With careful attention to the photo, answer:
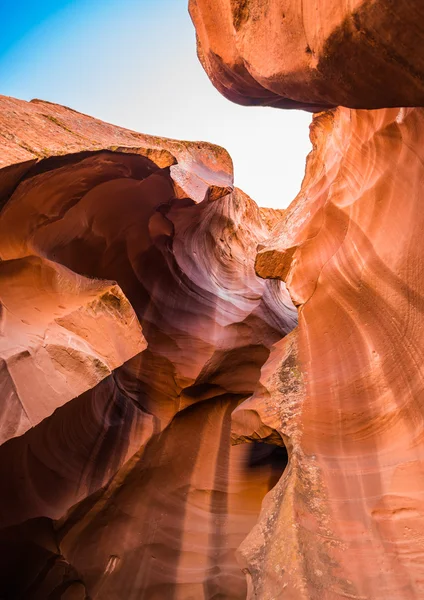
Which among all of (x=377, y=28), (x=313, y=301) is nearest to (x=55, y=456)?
(x=313, y=301)

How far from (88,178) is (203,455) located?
16.0 feet

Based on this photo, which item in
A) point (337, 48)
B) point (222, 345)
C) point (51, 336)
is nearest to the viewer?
point (337, 48)

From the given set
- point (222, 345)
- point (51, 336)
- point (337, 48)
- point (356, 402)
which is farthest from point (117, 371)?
point (337, 48)

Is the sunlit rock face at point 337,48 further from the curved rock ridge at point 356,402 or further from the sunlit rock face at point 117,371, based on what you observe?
the sunlit rock face at point 117,371

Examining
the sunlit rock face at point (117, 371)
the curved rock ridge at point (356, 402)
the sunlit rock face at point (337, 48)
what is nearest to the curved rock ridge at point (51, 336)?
the sunlit rock face at point (117, 371)

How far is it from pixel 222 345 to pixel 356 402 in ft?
12.3

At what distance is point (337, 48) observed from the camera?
2299 mm

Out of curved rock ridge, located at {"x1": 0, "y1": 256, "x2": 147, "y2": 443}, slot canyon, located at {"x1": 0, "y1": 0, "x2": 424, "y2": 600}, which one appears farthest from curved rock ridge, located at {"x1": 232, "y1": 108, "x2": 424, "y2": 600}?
curved rock ridge, located at {"x1": 0, "y1": 256, "x2": 147, "y2": 443}

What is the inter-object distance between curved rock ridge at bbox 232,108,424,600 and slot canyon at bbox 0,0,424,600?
2 centimetres

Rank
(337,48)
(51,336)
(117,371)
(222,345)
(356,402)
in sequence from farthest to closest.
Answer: (222,345), (117,371), (51,336), (356,402), (337,48)

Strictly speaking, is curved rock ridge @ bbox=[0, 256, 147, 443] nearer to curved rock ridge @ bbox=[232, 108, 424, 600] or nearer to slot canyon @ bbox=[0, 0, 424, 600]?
slot canyon @ bbox=[0, 0, 424, 600]

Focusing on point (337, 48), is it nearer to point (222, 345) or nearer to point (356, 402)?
point (356, 402)

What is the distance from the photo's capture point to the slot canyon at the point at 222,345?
3.21 meters

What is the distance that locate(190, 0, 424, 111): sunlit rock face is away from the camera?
2057mm
